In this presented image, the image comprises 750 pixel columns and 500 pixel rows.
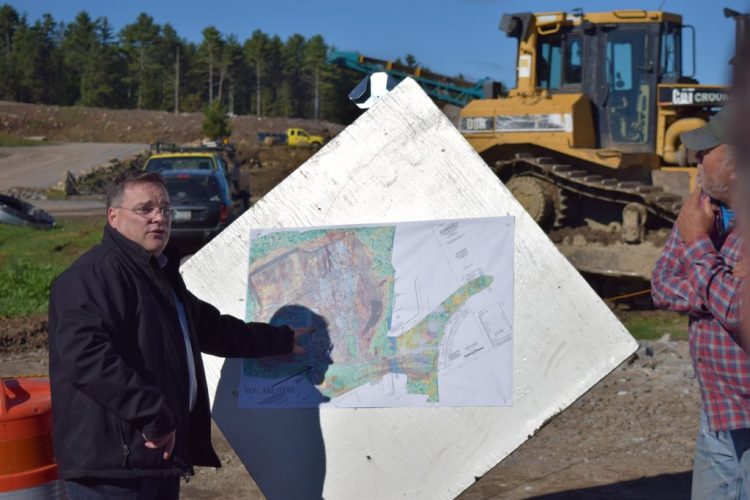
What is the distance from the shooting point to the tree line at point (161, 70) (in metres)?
100

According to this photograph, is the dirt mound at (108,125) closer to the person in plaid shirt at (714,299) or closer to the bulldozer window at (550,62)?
the bulldozer window at (550,62)

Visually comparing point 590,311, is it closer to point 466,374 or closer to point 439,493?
point 466,374

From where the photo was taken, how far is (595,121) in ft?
45.6

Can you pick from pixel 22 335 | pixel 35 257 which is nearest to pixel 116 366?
pixel 22 335

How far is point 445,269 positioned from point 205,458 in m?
1.12

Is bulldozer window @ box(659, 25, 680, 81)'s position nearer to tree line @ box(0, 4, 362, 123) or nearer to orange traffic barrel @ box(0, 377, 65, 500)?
orange traffic barrel @ box(0, 377, 65, 500)

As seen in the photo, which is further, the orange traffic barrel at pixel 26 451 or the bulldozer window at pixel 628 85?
the bulldozer window at pixel 628 85

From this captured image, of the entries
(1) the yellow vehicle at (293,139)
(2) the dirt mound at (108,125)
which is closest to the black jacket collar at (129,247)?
(1) the yellow vehicle at (293,139)

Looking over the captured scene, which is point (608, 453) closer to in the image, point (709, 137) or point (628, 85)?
point (709, 137)

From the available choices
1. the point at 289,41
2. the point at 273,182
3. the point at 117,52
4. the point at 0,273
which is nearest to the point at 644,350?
the point at 0,273

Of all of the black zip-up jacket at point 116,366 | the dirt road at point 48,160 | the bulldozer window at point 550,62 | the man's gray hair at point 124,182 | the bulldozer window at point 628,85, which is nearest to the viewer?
the black zip-up jacket at point 116,366

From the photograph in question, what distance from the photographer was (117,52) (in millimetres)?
112000

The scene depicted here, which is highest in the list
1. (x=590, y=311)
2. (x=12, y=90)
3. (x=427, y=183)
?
(x=12, y=90)

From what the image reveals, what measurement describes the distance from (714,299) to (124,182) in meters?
1.95
